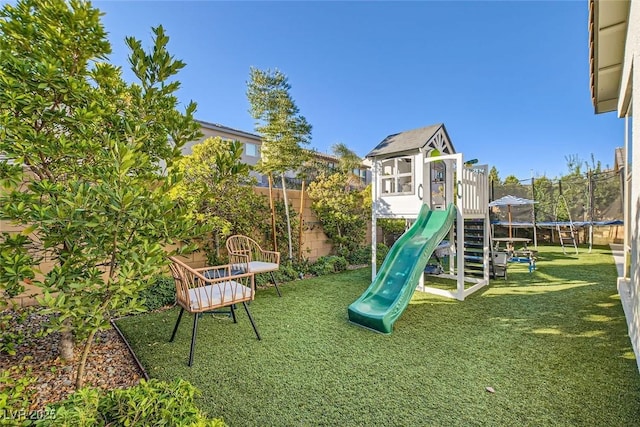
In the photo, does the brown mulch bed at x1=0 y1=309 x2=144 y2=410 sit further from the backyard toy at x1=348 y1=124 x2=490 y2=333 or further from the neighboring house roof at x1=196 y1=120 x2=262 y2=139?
the neighboring house roof at x1=196 y1=120 x2=262 y2=139

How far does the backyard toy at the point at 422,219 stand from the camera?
3693 millimetres

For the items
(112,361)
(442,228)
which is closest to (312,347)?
(112,361)

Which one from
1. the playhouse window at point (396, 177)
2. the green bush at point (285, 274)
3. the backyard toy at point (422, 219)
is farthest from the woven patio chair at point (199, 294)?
the playhouse window at point (396, 177)

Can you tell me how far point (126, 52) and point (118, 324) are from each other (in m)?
3.29

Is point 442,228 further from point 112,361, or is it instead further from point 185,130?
point 112,361

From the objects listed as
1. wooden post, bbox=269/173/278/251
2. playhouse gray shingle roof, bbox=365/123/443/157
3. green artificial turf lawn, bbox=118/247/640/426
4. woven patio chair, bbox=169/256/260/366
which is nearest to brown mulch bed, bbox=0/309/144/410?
green artificial turf lawn, bbox=118/247/640/426

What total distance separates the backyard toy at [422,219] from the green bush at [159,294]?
9.42 ft

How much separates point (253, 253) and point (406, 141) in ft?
14.8

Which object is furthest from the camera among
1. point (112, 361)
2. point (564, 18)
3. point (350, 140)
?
point (350, 140)

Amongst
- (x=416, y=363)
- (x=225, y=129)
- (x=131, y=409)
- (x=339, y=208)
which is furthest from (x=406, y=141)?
(x=225, y=129)

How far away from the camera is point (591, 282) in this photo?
17.5 ft

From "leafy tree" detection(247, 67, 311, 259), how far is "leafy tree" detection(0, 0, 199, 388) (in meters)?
4.12

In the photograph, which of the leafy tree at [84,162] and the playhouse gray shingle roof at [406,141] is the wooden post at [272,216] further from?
the leafy tree at [84,162]

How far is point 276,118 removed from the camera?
609cm
